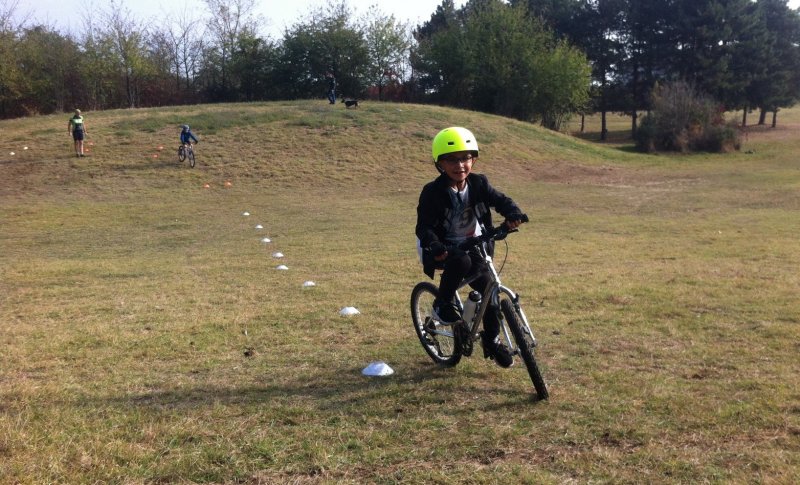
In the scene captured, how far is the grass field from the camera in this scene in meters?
3.14

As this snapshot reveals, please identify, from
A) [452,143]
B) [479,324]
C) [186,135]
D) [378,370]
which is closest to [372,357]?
[378,370]

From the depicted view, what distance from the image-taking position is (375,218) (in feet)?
54.2

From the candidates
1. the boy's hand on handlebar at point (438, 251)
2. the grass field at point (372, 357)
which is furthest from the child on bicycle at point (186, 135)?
the boy's hand on handlebar at point (438, 251)

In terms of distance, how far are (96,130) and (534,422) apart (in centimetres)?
2975

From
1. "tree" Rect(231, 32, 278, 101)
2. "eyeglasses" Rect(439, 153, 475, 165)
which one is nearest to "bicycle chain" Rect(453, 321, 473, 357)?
"eyeglasses" Rect(439, 153, 475, 165)

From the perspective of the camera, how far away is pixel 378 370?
467 centimetres

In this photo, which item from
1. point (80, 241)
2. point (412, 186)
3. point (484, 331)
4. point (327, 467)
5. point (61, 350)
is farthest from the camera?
point (412, 186)

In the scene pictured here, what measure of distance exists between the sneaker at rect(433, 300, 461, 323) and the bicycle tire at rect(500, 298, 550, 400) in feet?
1.82

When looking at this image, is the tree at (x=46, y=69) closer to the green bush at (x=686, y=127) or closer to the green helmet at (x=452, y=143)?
the green bush at (x=686, y=127)

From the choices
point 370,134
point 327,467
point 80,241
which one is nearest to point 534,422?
point 327,467

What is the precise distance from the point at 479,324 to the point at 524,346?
1.76ft

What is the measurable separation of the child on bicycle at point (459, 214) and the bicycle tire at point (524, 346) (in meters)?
0.24

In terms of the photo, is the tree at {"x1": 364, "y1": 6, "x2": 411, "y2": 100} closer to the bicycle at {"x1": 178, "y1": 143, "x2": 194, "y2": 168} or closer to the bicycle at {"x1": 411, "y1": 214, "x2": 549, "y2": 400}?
the bicycle at {"x1": 178, "y1": 143, "x2": 194, "y2": 168}

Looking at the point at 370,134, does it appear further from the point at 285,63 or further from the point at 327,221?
the point at 285,63
